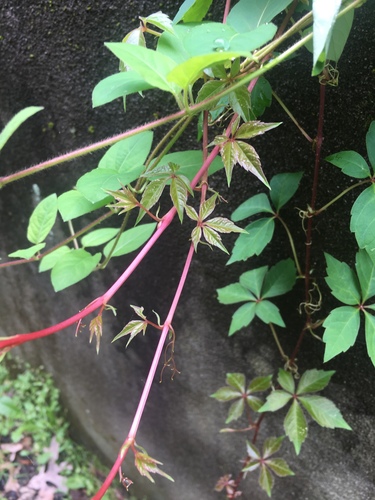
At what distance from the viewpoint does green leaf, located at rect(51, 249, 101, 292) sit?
0.73 m

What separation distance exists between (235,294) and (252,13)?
49cm

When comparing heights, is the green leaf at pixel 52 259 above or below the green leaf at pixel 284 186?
below

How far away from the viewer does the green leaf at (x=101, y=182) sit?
0.55 m

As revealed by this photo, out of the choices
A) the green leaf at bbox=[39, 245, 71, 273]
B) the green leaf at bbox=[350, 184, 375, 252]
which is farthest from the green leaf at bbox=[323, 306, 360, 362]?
the green leaf at bbox=[39, 245, 71, 273]

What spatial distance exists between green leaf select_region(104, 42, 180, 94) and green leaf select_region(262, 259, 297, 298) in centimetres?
47

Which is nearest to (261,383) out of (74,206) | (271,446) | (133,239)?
(271,446)

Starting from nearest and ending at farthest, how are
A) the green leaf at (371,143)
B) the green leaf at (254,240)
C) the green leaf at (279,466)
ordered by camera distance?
the green leaf at (371,143), the green leaf at (254,240), the green leaf at (279,466)

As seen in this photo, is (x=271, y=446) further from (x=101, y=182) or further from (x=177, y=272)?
(x=101, y=182)

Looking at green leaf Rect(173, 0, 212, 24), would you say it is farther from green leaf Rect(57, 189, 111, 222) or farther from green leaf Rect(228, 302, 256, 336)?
green leaf Rect(228, 302, 256, 336)

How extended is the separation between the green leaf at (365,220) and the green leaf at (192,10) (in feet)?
1.10

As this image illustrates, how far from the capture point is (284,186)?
0.66 metres

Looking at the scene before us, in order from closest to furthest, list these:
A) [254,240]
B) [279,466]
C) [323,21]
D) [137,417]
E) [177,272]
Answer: [323,21], [137,417], [254,240], [279,466], [177,272]

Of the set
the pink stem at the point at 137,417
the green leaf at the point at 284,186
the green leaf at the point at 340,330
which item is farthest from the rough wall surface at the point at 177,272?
the pink stem at the point at 137,417

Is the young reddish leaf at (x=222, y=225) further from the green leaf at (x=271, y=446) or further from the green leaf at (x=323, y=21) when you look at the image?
the green leaf at (x=271, y=446)
